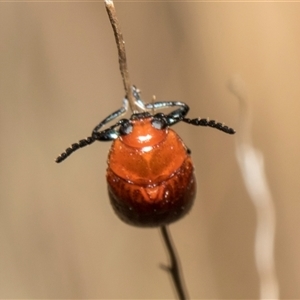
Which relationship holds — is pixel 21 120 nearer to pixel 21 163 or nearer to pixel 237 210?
pixel 21 163

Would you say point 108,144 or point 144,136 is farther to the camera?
point 108,144

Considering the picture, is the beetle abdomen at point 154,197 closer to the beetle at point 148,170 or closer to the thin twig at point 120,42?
the beetle at point 148,170

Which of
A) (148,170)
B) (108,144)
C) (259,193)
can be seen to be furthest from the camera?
(108,144)

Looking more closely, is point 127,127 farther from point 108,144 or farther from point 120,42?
point 108,144

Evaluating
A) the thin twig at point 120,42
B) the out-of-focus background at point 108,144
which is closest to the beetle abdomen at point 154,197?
the thin twig at point 120,42

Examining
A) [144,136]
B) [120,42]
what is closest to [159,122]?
[144,136]

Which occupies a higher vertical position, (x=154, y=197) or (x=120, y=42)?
(x=120, y=42)
